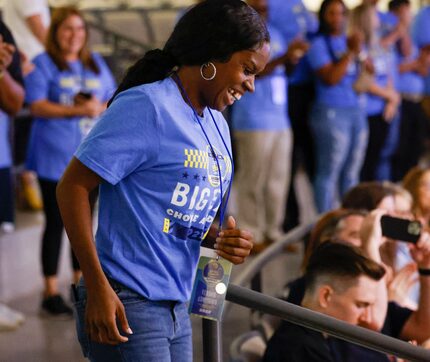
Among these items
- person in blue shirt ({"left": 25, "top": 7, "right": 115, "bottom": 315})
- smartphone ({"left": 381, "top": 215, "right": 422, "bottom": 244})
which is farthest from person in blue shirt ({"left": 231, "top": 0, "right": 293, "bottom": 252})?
smartphone ({"left": 381, "top": 215, "right": 422, "bottom": 244})

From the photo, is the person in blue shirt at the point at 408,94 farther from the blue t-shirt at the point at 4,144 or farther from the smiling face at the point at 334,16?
the blue t-shirt at the point at 4,144

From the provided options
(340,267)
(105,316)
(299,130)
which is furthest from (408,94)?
(105,316)

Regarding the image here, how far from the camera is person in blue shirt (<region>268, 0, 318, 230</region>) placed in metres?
6.80

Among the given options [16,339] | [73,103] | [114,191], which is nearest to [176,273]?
[114,191]

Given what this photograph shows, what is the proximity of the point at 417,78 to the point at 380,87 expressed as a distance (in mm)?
1247

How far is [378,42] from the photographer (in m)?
7.21

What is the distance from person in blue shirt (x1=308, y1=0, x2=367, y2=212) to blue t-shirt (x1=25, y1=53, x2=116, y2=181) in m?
2.12

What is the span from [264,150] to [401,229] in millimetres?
3100

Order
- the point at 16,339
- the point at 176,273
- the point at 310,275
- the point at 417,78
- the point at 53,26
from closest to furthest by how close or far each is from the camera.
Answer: the point at 176,273 < the point at 310,275 < the point at 16,339 < the point at 53,26 < the point at 417,78

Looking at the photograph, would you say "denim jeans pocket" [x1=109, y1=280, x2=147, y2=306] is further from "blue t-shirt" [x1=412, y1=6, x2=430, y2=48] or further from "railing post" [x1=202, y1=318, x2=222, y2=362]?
"blue t-shirt" [x1=412, y1=6, x2=430, y2=48]

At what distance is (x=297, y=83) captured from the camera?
7098 mm

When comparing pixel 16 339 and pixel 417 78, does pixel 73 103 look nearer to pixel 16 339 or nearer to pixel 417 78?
pixel 16 339

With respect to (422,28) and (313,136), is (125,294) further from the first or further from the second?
(422,28)

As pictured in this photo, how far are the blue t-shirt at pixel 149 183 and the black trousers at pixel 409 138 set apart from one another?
613 cm
